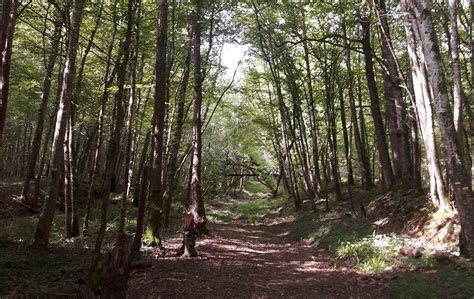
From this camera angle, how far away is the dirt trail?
23.4ft

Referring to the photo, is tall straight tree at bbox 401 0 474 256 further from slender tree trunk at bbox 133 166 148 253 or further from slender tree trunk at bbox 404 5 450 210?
slender tree trunk at bbox 133 166 148 253

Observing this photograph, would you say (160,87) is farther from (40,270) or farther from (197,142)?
(40,270)

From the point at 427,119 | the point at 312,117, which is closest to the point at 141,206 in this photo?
the point at 427,119

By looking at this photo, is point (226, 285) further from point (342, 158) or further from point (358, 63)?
point (342, 158)

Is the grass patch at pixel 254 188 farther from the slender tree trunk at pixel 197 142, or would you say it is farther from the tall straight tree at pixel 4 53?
the tall straight tree at pixel 4 53

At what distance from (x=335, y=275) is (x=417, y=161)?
8875 mm

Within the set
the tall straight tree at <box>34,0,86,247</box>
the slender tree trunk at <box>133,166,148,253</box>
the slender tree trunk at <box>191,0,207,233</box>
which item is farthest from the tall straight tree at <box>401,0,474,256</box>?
the slender tree trunk at <box>191,0,207,233</box>

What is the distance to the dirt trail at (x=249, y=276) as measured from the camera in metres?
7.14

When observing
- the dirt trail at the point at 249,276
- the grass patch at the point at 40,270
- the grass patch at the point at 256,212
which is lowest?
the dirt trail at the point at 249,276

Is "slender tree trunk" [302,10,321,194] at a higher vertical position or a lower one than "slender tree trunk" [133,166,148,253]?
higher

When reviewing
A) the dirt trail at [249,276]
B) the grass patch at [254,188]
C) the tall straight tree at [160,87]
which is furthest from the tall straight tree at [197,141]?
the grass patch at [254,188]

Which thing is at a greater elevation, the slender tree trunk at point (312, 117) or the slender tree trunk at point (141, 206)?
the slender tree trunk at point (312, 117)

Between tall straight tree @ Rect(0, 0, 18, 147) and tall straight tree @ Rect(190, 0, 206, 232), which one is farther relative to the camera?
tall straight tree @ Rect(190, 0, 206, 232)

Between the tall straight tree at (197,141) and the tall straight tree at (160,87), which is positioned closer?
the tall straight tree at (160,87)
